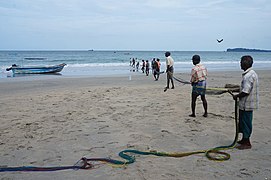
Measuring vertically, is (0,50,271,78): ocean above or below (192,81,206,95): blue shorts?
above

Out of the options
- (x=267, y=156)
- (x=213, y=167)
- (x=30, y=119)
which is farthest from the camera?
(x=30, y=119)

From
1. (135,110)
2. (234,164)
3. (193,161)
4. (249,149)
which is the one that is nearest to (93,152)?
(193,161)

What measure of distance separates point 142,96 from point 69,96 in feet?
9.68

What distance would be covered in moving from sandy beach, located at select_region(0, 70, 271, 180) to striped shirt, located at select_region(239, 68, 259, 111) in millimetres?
792

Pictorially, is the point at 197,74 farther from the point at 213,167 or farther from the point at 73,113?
the point at 73,113

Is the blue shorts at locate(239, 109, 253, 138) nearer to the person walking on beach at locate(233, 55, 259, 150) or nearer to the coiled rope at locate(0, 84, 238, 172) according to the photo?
the person walking on beach at locate(233, 55, 259, 150)

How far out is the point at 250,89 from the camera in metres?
4.41

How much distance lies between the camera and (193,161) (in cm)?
406

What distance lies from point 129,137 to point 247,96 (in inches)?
92.4

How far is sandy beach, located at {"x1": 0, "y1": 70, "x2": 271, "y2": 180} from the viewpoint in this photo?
3.71 meters

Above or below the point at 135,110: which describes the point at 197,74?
above

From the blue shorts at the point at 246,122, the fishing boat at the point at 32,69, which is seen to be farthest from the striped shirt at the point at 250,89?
the fishing boat at the point at 32,69

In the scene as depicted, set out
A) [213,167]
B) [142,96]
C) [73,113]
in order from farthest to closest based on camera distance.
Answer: [142,96] < [73,113] < [213,167]

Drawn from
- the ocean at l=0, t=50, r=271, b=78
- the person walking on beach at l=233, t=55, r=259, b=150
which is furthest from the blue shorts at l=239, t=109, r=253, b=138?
the ocean at l=0, t=50, r=271, b=78
